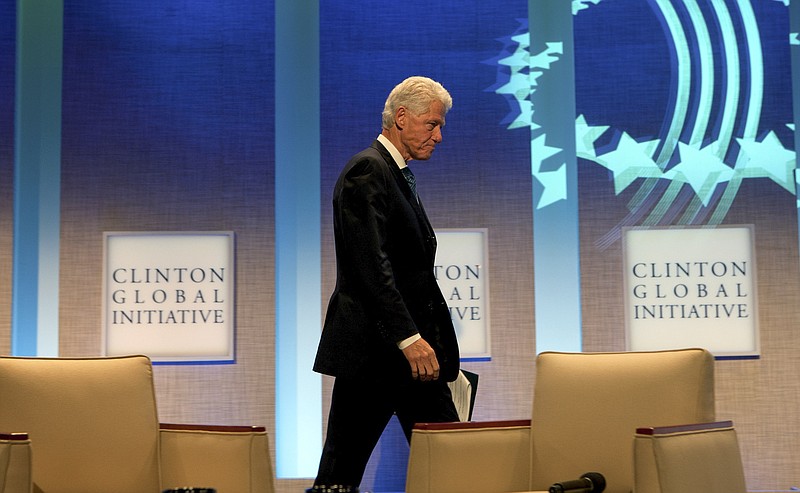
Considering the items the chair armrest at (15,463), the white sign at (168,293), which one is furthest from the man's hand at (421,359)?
the white sign at (168,293)

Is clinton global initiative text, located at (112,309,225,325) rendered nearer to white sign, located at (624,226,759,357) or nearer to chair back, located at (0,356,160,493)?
chair back, located at (0,356,160,493)

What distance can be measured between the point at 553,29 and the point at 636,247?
1.04m

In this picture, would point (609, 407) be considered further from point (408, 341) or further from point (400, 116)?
point (400, 116)

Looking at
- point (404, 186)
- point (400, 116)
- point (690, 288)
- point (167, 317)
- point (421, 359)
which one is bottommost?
point (421, 359)

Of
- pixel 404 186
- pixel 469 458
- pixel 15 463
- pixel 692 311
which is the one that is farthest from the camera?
pixel 692 311

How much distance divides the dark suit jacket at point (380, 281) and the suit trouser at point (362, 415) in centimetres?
6

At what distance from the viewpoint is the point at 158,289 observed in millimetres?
4242

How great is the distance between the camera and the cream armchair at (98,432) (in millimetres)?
2686

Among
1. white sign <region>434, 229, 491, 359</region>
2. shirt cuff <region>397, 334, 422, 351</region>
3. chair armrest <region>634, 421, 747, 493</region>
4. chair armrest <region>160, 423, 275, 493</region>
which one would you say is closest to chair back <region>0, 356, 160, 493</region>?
chair armrest <region>160, 423, 275, 493</region>

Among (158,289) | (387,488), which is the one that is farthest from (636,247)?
(158,289)

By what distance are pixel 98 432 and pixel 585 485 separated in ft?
4.52

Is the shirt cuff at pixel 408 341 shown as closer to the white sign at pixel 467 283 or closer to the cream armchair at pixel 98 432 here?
the cream armchair at pixel 98 432

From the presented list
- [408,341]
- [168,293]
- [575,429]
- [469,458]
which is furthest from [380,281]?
[168,293]

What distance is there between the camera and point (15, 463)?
7.38 feet
